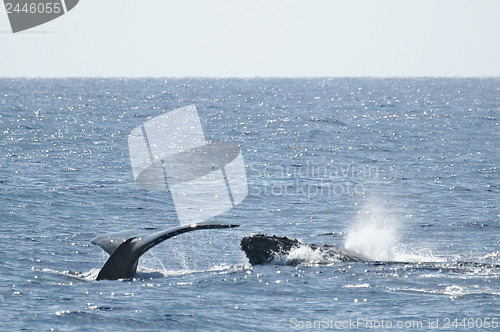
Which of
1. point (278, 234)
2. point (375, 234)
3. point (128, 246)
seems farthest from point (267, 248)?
point (375, 234)

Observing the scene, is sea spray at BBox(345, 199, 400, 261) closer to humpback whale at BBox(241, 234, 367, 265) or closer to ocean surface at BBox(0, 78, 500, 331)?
ocean surface at BBox(0, 78, 500, 331)

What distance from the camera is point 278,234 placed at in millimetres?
27203

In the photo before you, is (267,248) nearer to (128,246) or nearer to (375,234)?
(128,246)

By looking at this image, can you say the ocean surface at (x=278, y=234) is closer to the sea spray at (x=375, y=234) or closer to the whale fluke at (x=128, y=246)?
the sea spray at (x=375, y=234)

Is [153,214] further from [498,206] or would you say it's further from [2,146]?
[2,146]

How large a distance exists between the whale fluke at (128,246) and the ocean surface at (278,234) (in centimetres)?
41

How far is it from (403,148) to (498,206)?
86.7 feet

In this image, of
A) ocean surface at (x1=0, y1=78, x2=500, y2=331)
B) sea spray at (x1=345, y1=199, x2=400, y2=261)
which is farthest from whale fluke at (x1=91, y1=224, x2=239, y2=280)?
sea spray at (x1=345, y1=199, x2=400, y2=261)

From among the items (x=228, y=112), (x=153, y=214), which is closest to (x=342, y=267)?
(x=153, y=214)

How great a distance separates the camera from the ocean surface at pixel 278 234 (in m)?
16.8

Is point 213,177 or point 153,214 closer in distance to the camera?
point 153,214

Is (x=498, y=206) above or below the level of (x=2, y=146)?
below

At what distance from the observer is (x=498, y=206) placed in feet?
109

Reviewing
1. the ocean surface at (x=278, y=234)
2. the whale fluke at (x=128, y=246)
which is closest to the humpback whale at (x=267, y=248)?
the ocean surface at (x=278, y=234)
